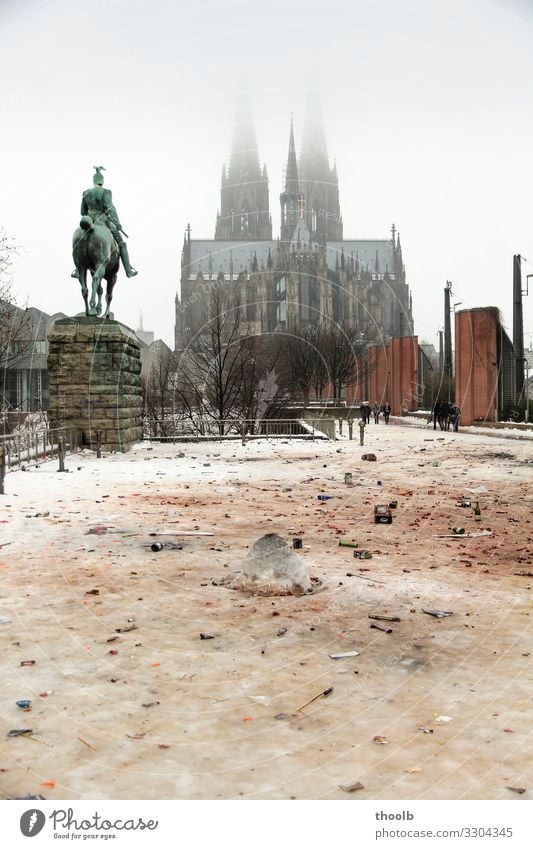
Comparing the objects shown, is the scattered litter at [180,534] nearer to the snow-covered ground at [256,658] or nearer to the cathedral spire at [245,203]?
the snow-covered ground at [256,658]

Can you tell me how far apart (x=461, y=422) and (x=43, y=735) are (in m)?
38.1

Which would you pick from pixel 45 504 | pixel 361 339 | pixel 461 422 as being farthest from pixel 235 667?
pixel 361 339

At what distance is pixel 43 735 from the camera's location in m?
3.50

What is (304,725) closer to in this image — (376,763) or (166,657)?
(376,763)

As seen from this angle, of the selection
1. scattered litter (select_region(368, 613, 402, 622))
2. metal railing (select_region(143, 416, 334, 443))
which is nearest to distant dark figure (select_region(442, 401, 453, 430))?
metal railing (select_region(143, 416, 334, 443))

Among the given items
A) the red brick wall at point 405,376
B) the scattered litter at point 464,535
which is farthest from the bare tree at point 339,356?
the scattered litter at point 464,535

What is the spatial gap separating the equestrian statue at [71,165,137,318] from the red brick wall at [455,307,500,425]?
76.7 feet

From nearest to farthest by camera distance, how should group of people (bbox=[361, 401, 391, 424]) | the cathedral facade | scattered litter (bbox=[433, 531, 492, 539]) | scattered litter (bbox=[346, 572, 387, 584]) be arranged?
scattered litter (bbox=[346, 572, 387, 584])
scattered litter (bbox=[433, 531, 492, 539])
group of people (bbox=[361, 401, 391, 424])
the cathedral facade

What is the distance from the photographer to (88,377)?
20250 millimetres

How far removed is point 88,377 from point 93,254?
3565 mm

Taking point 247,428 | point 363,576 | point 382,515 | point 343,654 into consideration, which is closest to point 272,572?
point 363,576

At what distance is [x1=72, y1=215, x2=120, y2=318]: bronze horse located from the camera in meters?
20.3

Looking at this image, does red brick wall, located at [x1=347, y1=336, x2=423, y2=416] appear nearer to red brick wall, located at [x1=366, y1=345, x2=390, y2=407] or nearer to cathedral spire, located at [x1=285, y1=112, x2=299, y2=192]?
red brick wall, located at [x1=366, y1=345, x2=390, y2=407]

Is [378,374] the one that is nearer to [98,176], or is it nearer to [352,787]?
[98,176]
